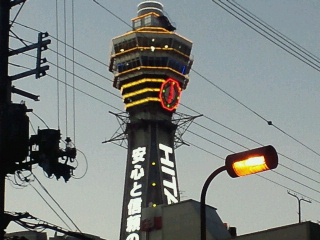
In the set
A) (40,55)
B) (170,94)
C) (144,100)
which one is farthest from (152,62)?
(40,55)

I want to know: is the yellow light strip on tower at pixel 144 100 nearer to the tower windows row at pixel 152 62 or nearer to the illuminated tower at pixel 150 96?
the illuminated tower at pixel 150 96

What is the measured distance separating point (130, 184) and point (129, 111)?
15.5m

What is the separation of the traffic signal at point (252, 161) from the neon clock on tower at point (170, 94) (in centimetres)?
12885

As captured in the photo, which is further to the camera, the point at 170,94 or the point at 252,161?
the point at 170,94

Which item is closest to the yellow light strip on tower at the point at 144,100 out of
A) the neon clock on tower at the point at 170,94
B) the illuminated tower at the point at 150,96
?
the illuminated tower at the point at 150,96

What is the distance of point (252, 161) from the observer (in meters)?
20.1

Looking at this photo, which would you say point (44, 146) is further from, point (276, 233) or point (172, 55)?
point (172, 55)

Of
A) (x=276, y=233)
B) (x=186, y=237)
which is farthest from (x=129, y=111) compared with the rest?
(x=276, y=233)

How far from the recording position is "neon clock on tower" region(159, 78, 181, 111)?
5906 inches

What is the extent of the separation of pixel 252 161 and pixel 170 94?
432 feet

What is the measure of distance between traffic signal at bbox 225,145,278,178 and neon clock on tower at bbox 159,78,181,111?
128853 mm

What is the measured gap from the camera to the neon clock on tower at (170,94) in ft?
492

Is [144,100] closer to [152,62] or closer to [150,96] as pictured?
[150,96]

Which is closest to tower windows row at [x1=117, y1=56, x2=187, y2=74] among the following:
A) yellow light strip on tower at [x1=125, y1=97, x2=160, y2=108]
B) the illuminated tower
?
the illuminated tower
